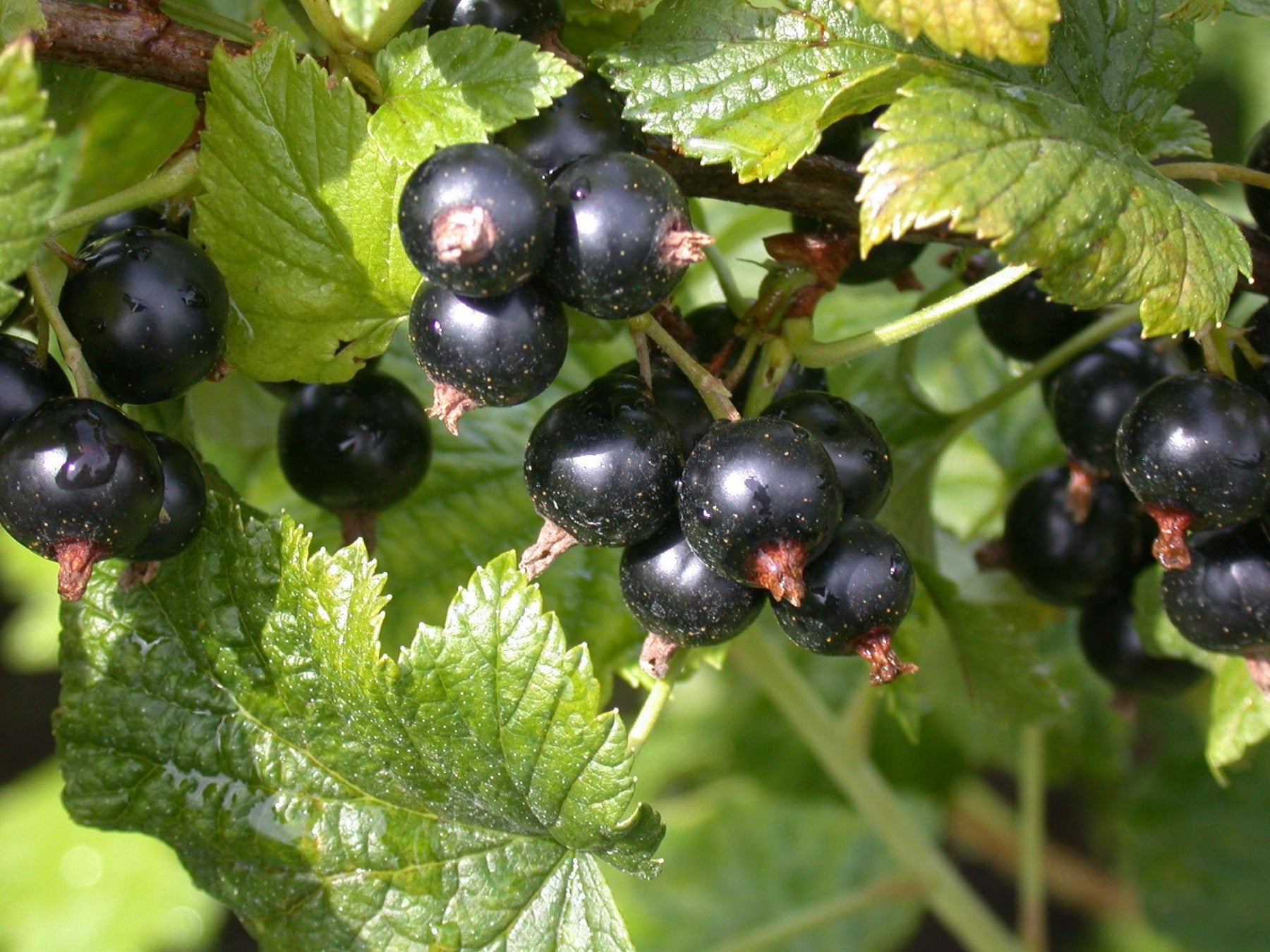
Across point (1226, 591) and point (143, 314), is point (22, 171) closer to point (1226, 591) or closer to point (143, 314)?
point (143, 314)

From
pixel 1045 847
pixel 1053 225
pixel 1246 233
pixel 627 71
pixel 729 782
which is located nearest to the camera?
pixel 1053 225

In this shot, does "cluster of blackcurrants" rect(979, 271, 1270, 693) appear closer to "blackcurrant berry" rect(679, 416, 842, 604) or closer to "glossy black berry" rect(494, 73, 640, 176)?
"blackcurrant berry" rect(679, 416, 842, 604)

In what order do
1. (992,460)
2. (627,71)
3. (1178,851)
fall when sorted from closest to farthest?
(627,71) → (992,460) → (1178,851)

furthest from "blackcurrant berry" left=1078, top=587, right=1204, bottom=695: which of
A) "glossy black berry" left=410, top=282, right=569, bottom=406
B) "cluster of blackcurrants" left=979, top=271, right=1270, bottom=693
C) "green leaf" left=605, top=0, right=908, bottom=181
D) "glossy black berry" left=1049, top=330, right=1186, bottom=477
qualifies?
"glossy black berry" left=410, top=282, right=569, bottom=406

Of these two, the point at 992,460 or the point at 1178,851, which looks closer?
the point at 992,460

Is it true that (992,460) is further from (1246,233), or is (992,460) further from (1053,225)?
(1053,225)

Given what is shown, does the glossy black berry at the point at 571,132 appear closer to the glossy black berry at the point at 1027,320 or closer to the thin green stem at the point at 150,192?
the thin green stem at the point at 150,192

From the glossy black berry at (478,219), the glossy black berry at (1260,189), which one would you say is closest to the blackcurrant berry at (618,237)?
the glossy black berry at (478,219)

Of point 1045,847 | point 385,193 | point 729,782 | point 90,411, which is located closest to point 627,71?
point 385,193
